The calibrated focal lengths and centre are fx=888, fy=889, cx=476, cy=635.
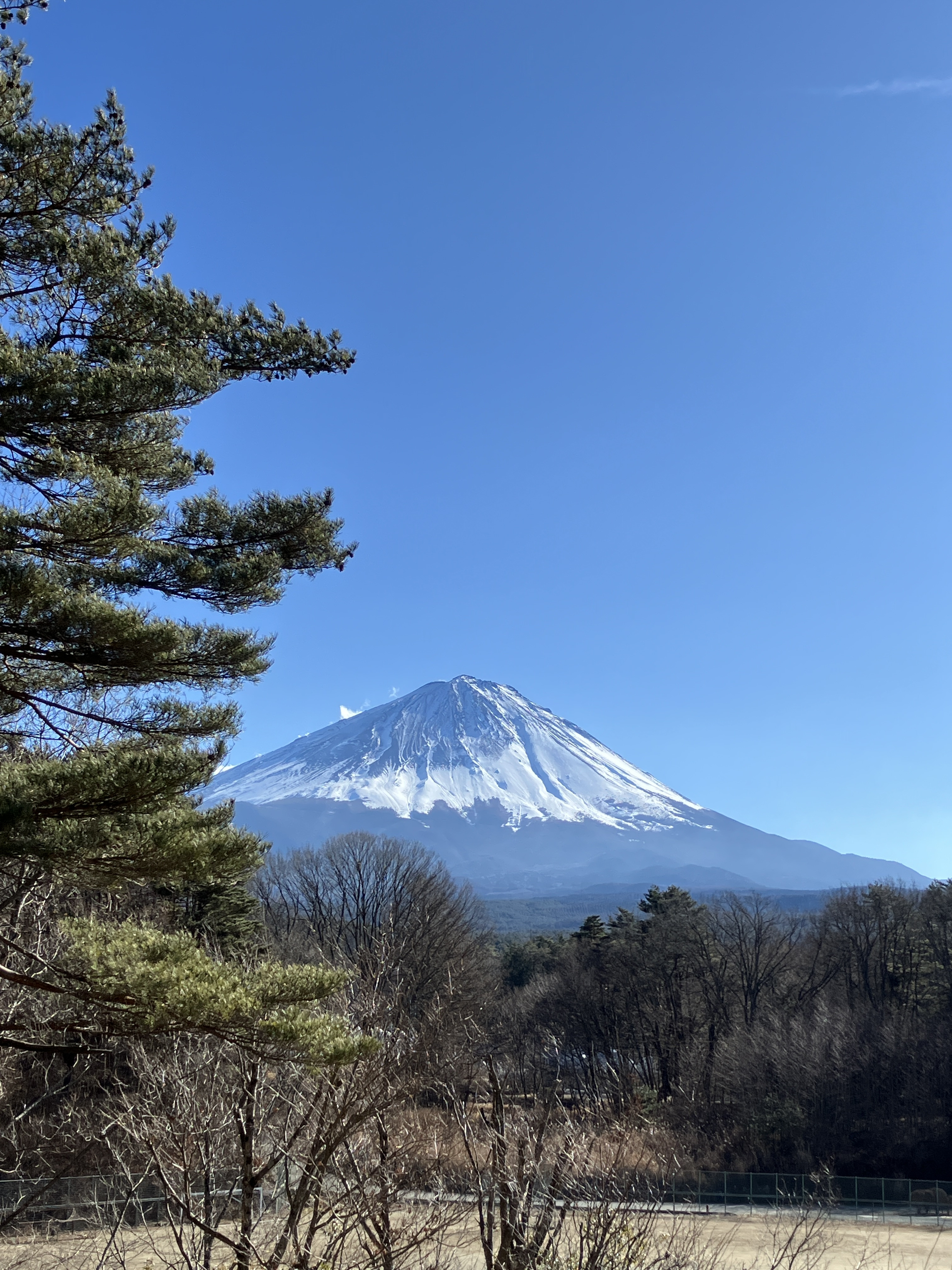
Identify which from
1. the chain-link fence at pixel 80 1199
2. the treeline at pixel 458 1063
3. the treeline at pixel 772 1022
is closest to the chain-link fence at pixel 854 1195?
the treeline at pixel 772 1022

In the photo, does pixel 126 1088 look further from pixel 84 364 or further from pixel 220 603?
pixel 84 364

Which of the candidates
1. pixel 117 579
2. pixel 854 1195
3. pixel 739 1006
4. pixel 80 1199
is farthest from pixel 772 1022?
pixel 117 579

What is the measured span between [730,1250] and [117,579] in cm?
1974

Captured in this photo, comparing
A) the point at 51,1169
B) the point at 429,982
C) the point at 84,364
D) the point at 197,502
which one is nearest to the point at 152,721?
the point at 197,502

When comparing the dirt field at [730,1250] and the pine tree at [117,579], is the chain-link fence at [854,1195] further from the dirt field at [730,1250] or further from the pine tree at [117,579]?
the pine tree at [117,579]

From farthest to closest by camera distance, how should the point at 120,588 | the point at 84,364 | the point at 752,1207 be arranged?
the point at 752,1207 → the point at 120,588 → the point at 84,364

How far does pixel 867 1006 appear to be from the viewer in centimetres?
3606

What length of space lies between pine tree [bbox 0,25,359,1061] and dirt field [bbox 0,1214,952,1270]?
2.39 metres

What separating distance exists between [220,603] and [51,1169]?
Answer: 41.9 feet

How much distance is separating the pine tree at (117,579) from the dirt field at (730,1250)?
2.39 m

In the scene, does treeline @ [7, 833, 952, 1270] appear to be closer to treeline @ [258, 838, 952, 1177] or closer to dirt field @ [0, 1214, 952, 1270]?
treeline @ [258, 838, 952, 1177]

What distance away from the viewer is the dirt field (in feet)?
26.6

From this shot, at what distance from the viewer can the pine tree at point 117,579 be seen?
573cm

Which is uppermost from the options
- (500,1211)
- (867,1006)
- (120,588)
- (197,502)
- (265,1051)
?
(197,502)
